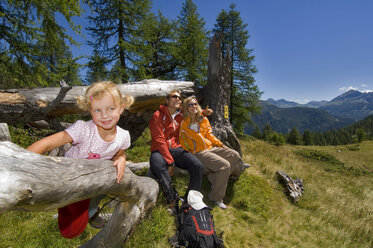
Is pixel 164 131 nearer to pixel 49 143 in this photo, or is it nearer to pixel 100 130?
pixel 100 130

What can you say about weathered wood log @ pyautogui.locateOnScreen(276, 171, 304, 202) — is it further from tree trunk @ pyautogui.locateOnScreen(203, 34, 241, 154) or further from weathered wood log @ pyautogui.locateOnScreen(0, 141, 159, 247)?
weathered wood log @ pyautogui.locateOnScreen(0, 141, 159, 247)

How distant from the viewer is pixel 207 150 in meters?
4.59

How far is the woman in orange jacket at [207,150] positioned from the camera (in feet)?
14.1

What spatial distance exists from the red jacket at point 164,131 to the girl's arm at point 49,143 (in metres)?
2.11

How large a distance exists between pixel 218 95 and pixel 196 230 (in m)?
4.42

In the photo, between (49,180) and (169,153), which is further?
(169,153)

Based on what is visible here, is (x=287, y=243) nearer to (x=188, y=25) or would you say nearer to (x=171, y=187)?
(x=171, y=187)

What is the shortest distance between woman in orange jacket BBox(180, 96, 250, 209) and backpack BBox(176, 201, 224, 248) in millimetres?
1284

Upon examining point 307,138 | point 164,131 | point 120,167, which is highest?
point 164,131

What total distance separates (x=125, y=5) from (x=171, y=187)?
34.9 ft

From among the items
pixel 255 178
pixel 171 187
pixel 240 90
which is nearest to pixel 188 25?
pixel 240 90

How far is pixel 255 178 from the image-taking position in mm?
5699

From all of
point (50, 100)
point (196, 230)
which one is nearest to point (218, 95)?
point (196, 230)

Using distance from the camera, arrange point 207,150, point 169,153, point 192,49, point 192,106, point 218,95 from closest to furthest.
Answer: point 169,153 → point 192,106 → point 207,150 → point 218,95 → point 192,49
